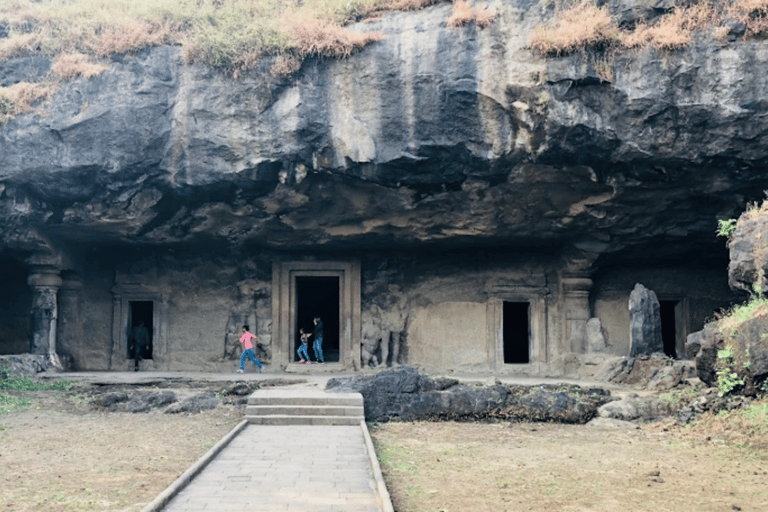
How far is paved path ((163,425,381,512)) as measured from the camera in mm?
5586

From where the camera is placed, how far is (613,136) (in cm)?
1200

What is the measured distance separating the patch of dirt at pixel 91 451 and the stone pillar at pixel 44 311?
A: 3106mm

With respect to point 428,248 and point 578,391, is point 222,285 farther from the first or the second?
point 578,391

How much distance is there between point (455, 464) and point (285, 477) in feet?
6.63

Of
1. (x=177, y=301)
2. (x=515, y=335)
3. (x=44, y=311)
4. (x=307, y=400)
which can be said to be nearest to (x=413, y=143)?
(x=307, y=400)

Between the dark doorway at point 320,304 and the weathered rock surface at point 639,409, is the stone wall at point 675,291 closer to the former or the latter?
the weathered rock surface at point 639,409

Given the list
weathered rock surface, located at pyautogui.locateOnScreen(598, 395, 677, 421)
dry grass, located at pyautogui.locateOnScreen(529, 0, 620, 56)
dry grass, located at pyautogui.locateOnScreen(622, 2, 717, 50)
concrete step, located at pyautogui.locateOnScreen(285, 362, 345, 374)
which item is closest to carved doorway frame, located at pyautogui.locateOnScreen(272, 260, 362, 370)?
concrete step, located at pyautogui.locateOnScreen(285, 362, 345, 374)

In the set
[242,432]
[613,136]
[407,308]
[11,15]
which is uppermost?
[11,15]

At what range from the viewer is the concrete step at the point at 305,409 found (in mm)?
9852

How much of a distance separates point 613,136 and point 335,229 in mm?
5841

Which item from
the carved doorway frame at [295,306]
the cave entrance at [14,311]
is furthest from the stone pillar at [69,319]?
the carved doorway frame at [295,306]

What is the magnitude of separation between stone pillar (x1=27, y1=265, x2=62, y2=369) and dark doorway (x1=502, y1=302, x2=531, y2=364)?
11.7m

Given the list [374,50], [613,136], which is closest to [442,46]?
[374,50]

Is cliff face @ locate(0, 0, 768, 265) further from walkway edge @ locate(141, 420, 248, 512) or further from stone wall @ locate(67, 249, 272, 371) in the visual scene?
walkway edge @ locate(141, 420, 248, 512)
